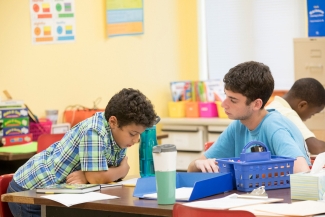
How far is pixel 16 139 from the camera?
4.74m

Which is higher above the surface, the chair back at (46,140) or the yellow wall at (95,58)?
the yellow wall at (95,58)

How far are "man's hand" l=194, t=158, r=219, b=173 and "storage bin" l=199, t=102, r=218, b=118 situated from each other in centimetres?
345

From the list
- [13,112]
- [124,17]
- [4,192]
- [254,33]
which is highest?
[124,17]

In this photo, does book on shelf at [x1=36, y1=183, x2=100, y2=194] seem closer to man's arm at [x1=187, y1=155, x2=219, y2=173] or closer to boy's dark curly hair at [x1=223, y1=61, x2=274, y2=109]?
man's arm at [x1=187, y1=155, x2=219, y2=173]

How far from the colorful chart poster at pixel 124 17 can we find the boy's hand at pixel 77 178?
3.25m

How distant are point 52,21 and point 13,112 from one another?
108 cm

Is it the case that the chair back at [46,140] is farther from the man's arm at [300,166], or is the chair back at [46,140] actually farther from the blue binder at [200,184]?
the man's arm at [300,166]

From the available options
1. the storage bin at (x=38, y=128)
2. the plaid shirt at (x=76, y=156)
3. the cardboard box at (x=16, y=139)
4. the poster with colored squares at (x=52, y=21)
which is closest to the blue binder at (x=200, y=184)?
the plaid shirt at (x=76, y=156)

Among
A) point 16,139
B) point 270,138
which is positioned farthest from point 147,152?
point 16,139

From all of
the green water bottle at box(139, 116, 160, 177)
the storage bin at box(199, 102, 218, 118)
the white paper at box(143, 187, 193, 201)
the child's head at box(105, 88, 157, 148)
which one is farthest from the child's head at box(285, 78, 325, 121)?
the storage bin at box(199, 102, 218, 118)

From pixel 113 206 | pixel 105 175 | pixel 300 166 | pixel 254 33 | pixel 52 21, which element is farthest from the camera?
pixel 254 33

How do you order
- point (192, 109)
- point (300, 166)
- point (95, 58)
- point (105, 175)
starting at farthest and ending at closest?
point (192, 109)
point (95, 58)
point (105, 175)
point (300, 166)

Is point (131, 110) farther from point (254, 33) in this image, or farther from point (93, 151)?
point (254, 33)

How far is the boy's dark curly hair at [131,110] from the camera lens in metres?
2.82
